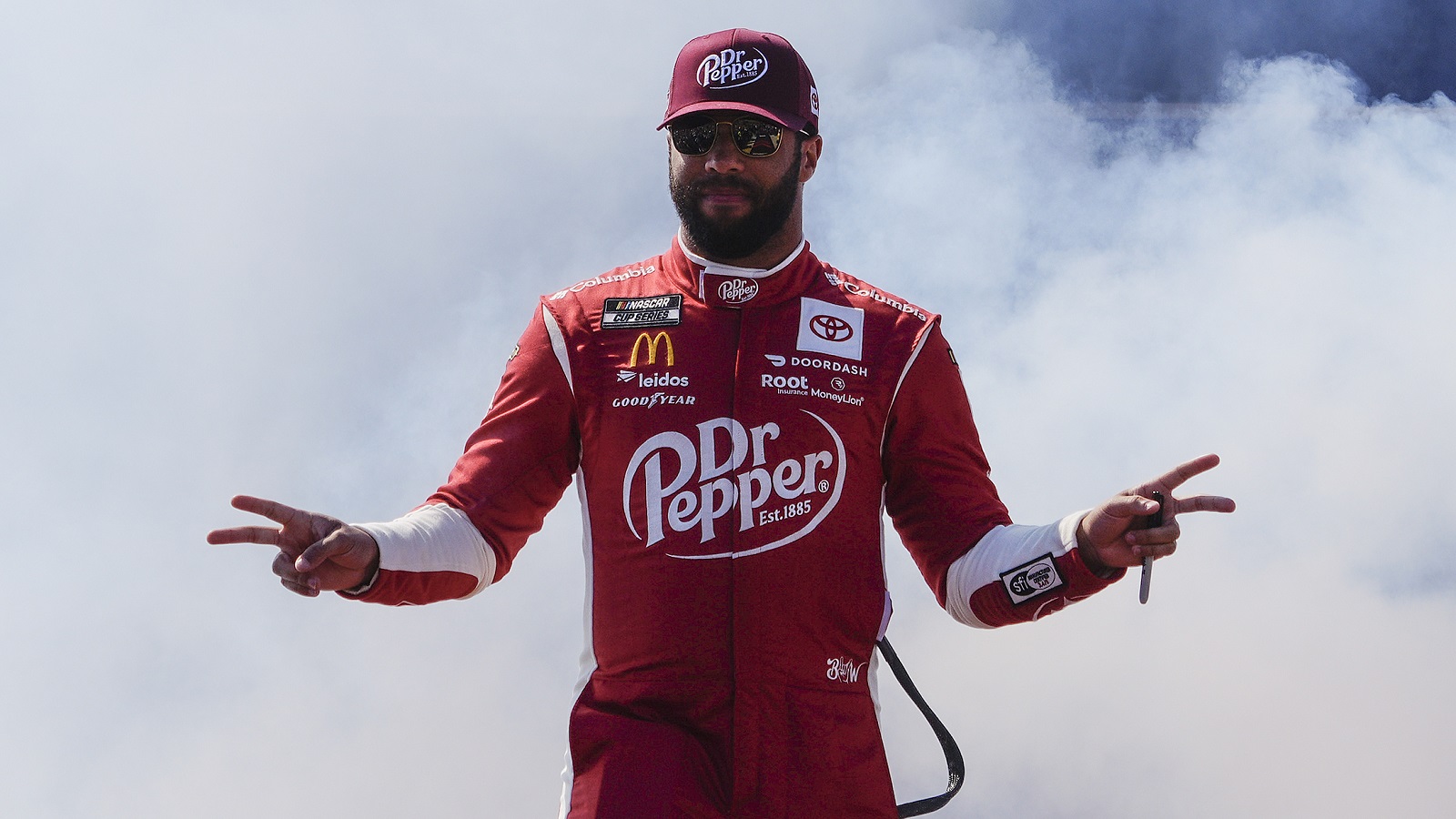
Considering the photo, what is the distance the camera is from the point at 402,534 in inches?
147

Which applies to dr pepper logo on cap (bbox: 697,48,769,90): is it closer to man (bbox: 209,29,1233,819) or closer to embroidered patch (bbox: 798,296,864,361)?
man (bbox: 209,29,1233,819)

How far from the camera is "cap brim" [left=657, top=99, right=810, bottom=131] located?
161 inches

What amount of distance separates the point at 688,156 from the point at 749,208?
0.74 ft

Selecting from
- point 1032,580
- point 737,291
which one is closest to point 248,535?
point 737,291

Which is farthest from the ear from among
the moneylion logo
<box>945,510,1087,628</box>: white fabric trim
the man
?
<box>945,510,1087,628</box>: white fabric trim

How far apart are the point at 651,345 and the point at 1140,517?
4.37 ft

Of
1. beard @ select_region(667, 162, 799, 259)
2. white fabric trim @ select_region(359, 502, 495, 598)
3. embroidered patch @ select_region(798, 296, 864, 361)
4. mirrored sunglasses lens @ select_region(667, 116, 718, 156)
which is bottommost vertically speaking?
white fabric trim @ select_region(359, 502, 495, 598)

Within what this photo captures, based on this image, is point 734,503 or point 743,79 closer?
point 734,503

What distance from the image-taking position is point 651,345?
402cm

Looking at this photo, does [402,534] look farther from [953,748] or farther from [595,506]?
[953,748]

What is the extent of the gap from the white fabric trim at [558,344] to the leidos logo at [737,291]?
45 centimetres

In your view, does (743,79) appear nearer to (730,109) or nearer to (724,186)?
(730,109)

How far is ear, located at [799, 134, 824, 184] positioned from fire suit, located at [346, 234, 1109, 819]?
1.01ft

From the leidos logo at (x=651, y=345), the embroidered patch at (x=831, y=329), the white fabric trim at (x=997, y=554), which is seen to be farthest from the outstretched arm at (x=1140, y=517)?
the leidos logo at (x=651, y=345)
